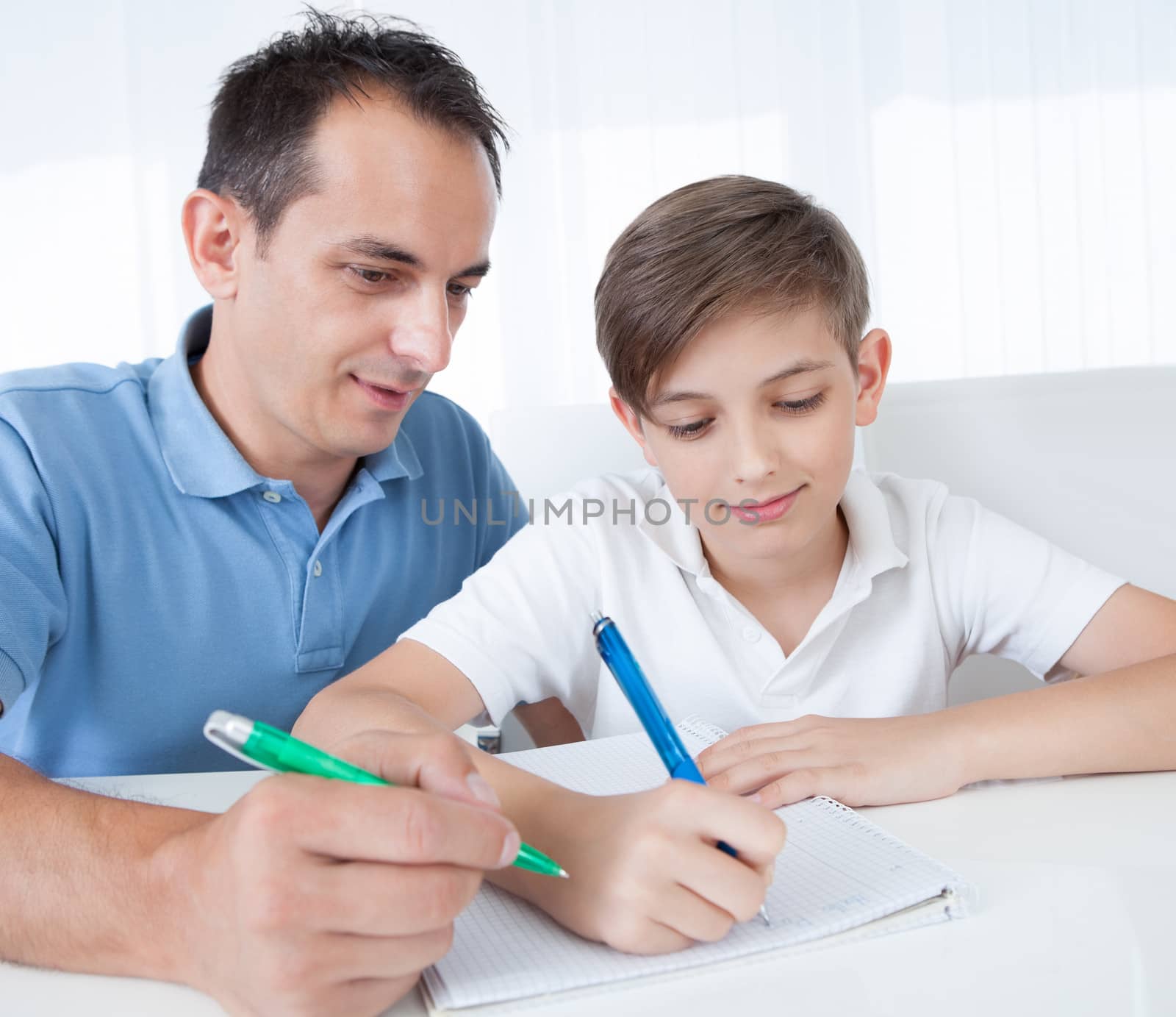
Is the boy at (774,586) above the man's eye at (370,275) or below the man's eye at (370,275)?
below

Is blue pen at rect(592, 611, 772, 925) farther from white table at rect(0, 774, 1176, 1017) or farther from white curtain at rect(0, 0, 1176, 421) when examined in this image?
white curtain at rect(0, 0, 1176, 421)

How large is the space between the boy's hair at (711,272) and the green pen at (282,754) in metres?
0.59

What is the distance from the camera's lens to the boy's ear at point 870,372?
1146 millimetres

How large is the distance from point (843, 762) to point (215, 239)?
100 centimetres

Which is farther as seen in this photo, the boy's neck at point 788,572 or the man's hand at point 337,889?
the boy's neck at point 788,572

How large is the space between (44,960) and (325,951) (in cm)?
21

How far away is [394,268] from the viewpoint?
3.78ft

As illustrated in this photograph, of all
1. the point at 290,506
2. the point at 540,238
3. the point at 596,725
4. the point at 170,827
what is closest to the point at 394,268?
the point at 290,506

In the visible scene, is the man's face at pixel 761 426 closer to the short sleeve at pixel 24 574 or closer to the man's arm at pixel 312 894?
the man's arm at pixel 312 894

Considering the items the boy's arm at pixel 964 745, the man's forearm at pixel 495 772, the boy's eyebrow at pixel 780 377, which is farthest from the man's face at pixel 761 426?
the man's forearm at pixel 495 772

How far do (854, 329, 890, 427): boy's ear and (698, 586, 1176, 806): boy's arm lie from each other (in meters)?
0.40

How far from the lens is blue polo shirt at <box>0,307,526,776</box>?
1148mm

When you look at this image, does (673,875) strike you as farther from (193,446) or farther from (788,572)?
(193,446)

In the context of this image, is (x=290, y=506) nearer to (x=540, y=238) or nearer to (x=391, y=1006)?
(x=391, y=1006)
